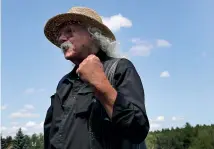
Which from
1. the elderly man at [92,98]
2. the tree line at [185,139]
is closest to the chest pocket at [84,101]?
the elderly man at [92,98]

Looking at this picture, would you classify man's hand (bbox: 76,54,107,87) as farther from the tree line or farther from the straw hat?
the tree line

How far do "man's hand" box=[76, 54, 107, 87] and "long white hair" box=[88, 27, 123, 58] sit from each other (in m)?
0.41

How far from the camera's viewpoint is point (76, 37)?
96.0 inches

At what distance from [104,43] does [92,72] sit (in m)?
0.49

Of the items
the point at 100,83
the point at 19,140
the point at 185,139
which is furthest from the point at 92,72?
the point at 185,139

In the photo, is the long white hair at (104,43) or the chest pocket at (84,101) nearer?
the chest pocket at (84,101)

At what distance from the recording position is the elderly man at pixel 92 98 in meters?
2.02

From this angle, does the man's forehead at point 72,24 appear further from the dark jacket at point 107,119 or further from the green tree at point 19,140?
the green tree at point 19,140

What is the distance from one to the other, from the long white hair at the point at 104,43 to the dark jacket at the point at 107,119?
212mm

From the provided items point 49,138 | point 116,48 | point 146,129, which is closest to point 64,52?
point 116,48

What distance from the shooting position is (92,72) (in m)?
2.05

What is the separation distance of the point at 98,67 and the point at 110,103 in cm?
21

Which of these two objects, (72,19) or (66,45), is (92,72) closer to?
(66,45)

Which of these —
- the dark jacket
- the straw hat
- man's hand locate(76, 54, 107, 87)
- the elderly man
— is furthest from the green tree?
man's hand locate(76, 54, 107, 87)
